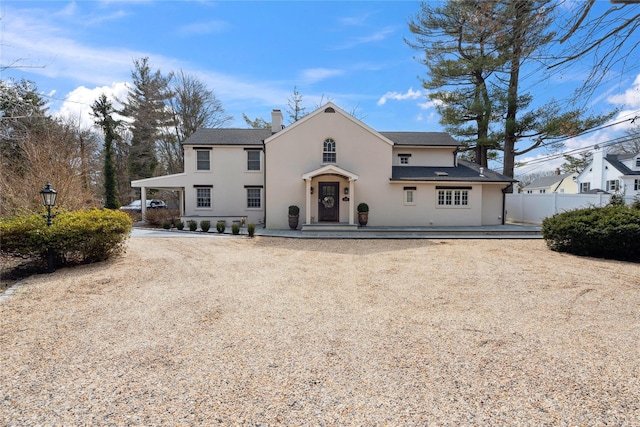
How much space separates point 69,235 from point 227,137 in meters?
13.4

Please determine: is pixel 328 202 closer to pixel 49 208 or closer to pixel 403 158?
pixel 403 158

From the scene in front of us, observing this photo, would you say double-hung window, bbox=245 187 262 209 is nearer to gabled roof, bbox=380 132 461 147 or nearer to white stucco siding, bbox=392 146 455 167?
white stucco siding, bbox=392 146 455 167

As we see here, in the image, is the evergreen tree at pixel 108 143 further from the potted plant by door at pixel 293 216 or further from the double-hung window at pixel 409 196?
the double-hung window at pixel 409 196

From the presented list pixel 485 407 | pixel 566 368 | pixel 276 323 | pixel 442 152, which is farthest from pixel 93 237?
pixel 442 152

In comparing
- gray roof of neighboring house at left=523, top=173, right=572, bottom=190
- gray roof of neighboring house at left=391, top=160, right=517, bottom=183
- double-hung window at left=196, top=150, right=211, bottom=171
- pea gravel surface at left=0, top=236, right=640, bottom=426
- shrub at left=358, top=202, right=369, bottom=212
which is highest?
gray roof of neighboring house at left=523, top=173, right=572, bottom=190

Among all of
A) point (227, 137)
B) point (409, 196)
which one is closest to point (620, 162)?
point (409, 196)

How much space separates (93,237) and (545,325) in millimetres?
8817

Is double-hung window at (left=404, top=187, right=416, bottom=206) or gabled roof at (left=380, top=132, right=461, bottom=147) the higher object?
gabled roof at (left=380, top=132, right=461, bottom=147)

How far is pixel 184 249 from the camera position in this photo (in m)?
10.3

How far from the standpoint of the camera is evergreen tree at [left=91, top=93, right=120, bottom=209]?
24609 mm

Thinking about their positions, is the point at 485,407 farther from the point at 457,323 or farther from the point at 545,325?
the point at 545,325

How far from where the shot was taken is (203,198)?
18.9 m

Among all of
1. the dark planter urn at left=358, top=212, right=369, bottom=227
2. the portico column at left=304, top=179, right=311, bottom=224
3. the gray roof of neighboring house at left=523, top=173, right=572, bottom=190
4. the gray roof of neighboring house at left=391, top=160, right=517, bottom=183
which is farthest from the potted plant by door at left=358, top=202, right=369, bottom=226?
the gray roof of neighboring house at left=523, top=173, right=572, bottom=190

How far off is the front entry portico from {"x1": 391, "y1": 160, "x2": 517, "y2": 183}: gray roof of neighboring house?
2.45 metres
